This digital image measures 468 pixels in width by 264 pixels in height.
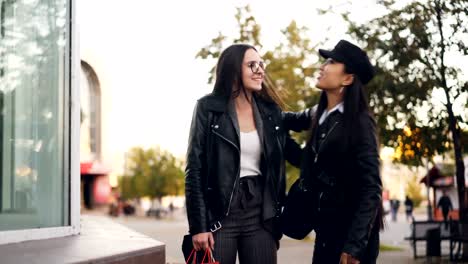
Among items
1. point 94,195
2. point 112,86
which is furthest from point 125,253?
point 94,195

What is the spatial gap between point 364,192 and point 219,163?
765 mm

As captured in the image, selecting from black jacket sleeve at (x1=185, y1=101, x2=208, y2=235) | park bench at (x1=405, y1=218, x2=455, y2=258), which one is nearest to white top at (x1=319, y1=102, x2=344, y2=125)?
black jacket sleeve at (x1=185, y1=101, x2=208, y2=235)

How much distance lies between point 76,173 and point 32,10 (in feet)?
5.61

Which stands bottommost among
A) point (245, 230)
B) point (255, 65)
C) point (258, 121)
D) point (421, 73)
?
point (245, 230)

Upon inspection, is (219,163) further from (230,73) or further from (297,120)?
(297,120)

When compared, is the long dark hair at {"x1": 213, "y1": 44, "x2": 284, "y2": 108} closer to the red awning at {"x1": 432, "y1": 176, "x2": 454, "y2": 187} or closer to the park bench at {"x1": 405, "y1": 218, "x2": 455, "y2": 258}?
the park bench at {"x1": 405, "y1": 218, "x2": 455, "y2": 258}

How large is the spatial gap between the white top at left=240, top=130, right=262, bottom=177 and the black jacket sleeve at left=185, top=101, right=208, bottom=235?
0.20 m

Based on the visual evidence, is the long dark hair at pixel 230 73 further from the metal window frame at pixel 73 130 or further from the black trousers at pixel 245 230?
the metal window frame at pixel 73 130

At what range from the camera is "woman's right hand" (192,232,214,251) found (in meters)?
3.88

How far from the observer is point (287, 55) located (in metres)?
23.3

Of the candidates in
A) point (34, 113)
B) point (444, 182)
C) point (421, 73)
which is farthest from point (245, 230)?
point (444, 182)

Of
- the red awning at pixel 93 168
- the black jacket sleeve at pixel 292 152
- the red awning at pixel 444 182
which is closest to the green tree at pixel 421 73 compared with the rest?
the black jacket sleeve at pixel 292 152

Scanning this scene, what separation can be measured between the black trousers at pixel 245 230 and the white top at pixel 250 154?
0.12 ft

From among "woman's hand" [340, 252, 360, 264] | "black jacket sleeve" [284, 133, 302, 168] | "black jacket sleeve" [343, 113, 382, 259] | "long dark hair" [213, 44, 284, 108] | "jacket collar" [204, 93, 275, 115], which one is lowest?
"woman's hand" [340, 252, 360, 264]
